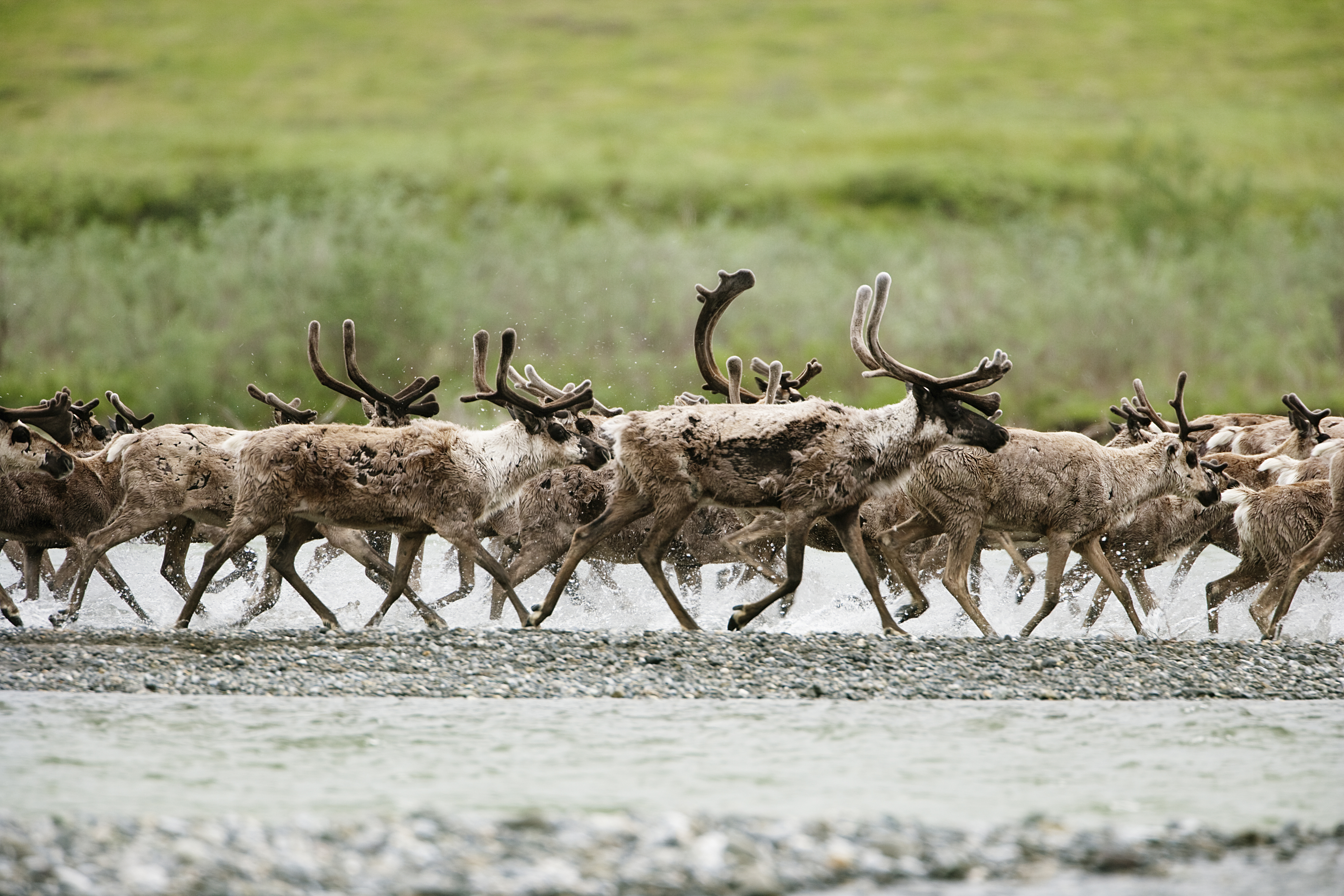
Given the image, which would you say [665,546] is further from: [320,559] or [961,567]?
[320,559]

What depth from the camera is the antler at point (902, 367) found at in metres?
10.3

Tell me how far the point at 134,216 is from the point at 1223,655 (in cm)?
3834

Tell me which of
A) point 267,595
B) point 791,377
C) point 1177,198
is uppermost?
point 1177,198

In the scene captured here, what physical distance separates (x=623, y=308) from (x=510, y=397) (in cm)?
2579

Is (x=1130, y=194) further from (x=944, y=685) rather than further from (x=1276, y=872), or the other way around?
(x=1276, y=872)

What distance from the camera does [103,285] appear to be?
35.2 m

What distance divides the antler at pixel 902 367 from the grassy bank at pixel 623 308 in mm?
19171

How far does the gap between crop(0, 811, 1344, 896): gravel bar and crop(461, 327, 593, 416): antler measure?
561 centimetres

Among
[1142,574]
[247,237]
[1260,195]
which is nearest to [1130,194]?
[1260,195]

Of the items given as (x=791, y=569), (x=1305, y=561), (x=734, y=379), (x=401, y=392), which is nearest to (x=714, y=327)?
(x=734, y=379)

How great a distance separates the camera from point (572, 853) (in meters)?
4.98

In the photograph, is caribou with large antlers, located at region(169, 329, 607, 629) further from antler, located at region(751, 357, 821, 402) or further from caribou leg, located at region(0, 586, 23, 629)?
antler, located at region(751, 357, 821, 402)

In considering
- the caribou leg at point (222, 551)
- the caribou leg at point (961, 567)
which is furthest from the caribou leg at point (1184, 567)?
the caribou leg at point (222, 551)

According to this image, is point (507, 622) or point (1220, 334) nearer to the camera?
point (507, 622)
